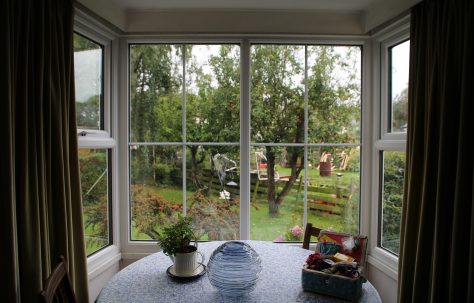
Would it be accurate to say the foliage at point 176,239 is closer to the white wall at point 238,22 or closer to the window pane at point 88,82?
the window pane at point 88,82

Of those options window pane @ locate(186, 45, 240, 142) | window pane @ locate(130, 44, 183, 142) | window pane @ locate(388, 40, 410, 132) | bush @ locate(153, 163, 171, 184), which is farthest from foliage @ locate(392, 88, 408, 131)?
bush @ locate(153, 163, 171, 184)

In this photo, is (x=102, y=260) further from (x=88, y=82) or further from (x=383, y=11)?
(x=383, y=11)

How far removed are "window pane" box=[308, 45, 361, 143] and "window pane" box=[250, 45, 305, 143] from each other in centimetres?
10

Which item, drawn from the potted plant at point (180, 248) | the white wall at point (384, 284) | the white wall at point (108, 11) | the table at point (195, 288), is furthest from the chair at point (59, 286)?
the white wall at point (384, 284)

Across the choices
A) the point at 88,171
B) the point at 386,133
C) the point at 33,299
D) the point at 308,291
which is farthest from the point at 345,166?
the point at 33,299

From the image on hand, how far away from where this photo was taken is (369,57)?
8.19ft

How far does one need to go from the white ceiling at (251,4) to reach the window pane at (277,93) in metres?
0.31

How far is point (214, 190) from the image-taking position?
8.45 feet

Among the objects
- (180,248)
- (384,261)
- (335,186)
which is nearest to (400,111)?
(335,186)

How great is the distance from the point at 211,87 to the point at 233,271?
1652 millimetres

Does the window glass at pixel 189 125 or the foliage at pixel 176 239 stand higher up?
the window glass at pixel 189 125

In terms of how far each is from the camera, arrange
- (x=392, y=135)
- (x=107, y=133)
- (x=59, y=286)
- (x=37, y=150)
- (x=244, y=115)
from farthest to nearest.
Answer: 1. (x=244, y=115)
2. (x=107, y=133)
3. (x=392, y=135)
4. (x=37, y=150)
5. (x=59, y=286)

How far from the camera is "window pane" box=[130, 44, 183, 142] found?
2.54m

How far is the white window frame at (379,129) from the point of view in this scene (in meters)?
2.29
